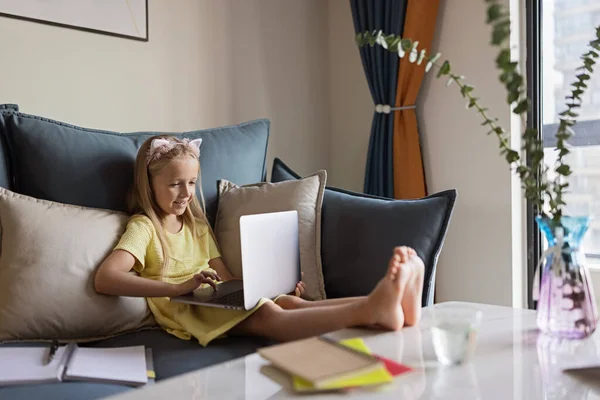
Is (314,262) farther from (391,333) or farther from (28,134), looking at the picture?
(28,134)

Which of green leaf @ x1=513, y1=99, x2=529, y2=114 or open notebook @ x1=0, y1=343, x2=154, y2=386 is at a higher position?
green leaf @ x1=513, y1=99, x2=529, y2=114

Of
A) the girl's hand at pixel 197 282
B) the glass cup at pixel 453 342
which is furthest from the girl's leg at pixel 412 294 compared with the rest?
the girl's hand at pixel 197 282

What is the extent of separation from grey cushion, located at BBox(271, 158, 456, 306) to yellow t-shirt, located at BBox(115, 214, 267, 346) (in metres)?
0.36

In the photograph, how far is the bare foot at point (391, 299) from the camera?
1.20 m

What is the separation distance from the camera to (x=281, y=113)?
2.91 m

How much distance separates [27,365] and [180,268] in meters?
0.59

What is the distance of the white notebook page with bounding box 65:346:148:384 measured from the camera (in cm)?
125

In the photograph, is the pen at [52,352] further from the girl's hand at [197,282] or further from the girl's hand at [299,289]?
the girl's hand at [299,289]

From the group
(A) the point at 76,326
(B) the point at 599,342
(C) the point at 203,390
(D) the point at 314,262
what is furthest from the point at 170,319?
(B) the point at 599,342

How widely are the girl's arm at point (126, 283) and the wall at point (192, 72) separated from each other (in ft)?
2.64

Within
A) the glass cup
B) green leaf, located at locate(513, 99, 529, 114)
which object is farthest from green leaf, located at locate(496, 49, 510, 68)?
the glass cup

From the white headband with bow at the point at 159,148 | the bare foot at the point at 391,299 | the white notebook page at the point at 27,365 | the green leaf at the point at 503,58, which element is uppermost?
the green leaf at the point at 503,58

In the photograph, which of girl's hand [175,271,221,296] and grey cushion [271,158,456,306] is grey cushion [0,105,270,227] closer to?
girl's hand [175,271,221,296]

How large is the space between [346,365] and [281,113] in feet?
6.98
